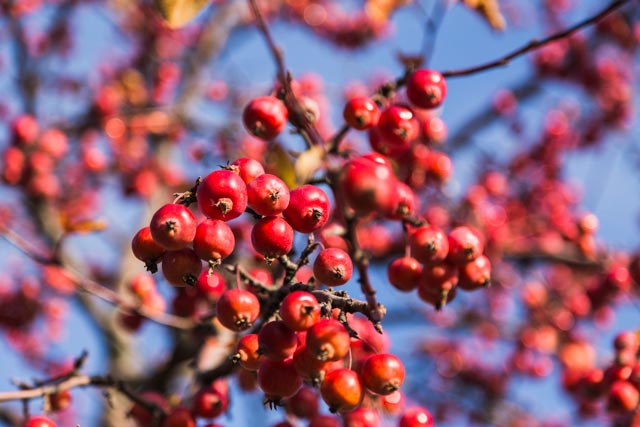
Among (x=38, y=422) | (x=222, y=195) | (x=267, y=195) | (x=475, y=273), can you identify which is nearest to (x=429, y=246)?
(x=475, y=273)

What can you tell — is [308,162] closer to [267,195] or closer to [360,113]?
[360,113]

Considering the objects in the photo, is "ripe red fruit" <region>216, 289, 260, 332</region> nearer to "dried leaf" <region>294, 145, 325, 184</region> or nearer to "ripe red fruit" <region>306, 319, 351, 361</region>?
"ripe red fruit" <region>306, 319, 351, 361</region>

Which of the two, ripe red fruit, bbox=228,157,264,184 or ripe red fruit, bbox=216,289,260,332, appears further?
ripe red fruit, bbox=228,157,264,184

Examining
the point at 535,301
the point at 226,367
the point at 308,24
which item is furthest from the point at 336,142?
the point at 308,24

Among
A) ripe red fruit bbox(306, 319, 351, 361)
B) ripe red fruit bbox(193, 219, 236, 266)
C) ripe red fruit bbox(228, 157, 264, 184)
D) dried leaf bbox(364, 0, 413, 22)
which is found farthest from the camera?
dried leaf bbox(364, 0, 413, 22)

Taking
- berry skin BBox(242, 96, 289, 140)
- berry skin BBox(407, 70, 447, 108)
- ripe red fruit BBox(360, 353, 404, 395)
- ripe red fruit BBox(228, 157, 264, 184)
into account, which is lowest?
ripe red fruit BBox(360, 353, 404, 395)

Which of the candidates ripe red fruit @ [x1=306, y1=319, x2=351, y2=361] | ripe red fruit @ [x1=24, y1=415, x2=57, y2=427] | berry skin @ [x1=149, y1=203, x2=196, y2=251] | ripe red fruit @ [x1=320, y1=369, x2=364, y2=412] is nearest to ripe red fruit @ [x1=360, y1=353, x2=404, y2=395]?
ripe red fruit @ [x1=320, y1=369, x2=364, y2=412]

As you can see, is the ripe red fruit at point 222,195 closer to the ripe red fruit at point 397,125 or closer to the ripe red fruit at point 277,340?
the ripe red fruit at point 277,340
